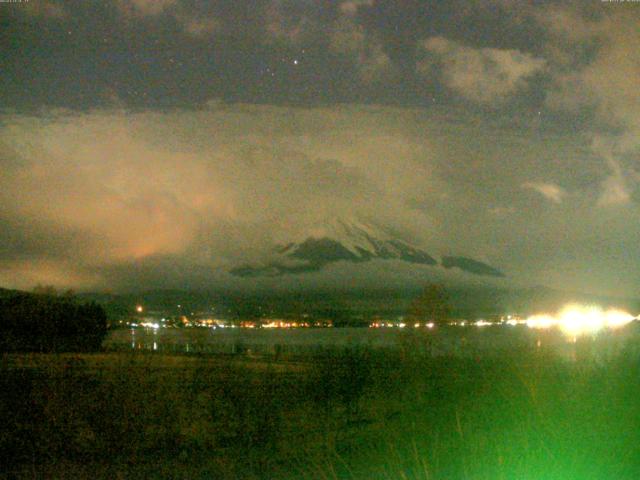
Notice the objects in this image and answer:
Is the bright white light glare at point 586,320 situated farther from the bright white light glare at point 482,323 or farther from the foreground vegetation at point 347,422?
the foreground vegetation at point 347,422

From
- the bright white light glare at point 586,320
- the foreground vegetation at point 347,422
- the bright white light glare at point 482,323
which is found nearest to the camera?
the foreground vegetation at point 347,422

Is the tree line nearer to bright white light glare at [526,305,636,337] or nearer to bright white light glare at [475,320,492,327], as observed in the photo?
bright white light glare at [475,320,492,327]

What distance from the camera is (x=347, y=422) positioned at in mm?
18297

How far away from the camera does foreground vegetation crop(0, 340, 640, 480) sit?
1222 centimetres

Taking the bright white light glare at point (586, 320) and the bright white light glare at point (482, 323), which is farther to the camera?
the bright white light glare at point (482, 323)

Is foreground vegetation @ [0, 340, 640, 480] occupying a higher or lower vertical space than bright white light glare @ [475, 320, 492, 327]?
lower

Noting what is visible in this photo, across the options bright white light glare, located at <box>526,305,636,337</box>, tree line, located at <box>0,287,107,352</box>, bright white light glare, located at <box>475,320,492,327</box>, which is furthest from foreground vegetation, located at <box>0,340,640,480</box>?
tree line, located at <box>0,287,107,352</box>

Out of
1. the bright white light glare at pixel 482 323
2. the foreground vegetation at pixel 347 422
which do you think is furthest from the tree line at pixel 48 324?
the foreground vegetation at pixel 347 422

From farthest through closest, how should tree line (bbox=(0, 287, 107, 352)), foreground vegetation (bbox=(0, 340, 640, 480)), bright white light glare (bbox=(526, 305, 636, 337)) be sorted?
tree line (bbox=(0, 287, 107, 352))
bright white light glare (bbox=(526, 305, 636, 337))
foreground vegetation (bbox=(0, 340, 640, 480))

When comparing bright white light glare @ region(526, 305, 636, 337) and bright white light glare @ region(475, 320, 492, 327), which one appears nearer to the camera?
bright white light glare @ region(526, 305, 636, 337)

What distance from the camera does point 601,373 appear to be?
19.7 meters

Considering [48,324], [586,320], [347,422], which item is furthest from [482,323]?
[347,422]

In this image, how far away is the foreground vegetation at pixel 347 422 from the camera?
12.2 metres

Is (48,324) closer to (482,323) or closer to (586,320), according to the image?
(482,323)
